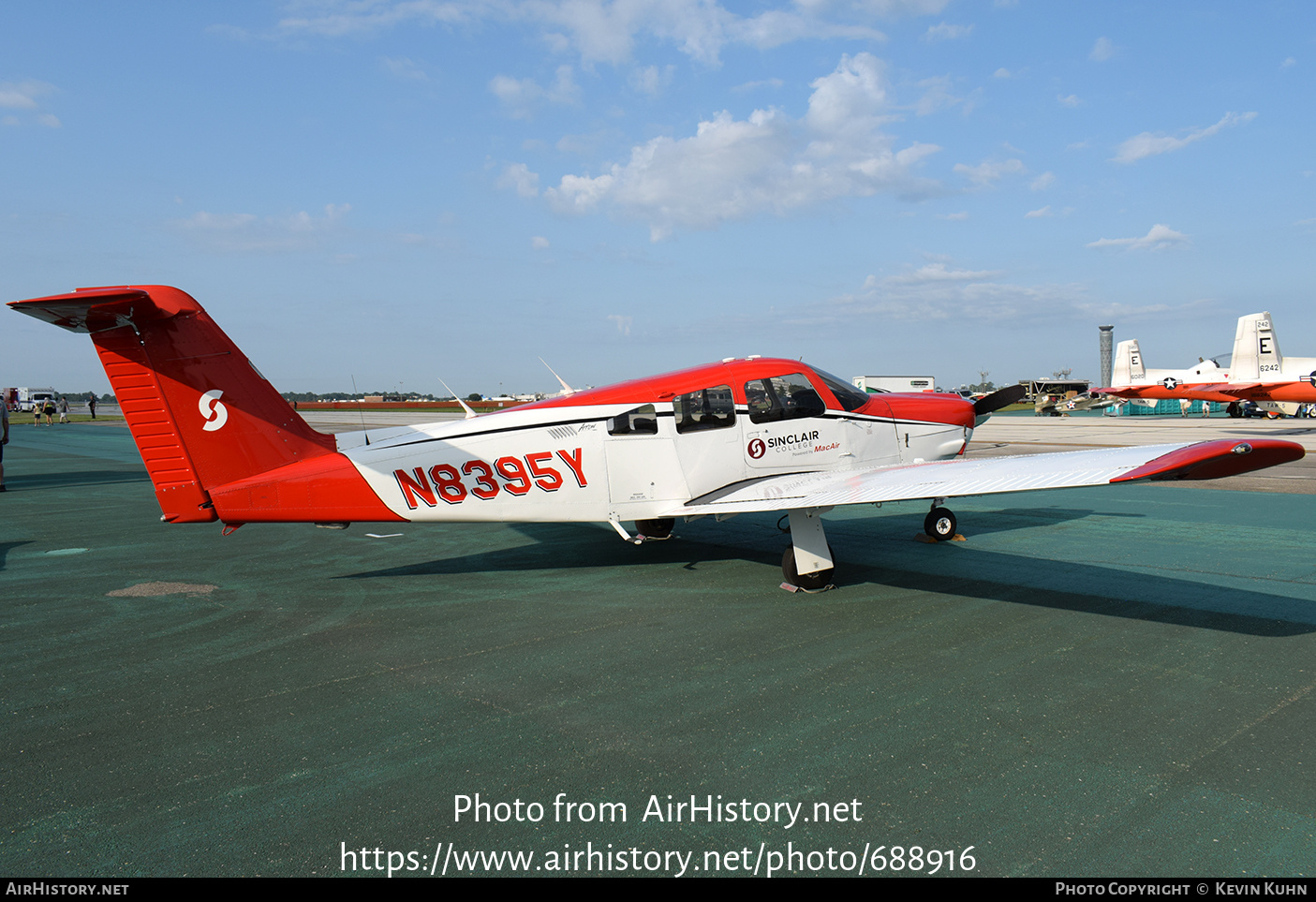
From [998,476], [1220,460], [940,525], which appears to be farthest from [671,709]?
[940,525]

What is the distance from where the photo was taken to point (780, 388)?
8.78 metres

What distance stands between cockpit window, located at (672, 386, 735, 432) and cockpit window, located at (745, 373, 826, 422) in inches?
10.1

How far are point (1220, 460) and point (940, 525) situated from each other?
5.37m

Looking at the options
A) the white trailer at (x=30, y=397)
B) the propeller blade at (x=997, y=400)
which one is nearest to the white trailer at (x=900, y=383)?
the propeller blade at (x=997, y=400)

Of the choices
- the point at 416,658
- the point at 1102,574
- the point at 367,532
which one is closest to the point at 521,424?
the point at 416,658

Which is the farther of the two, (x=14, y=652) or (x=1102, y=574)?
(x=1102, y=574)

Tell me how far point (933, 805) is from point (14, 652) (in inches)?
279

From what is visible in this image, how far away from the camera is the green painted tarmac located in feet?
11.2

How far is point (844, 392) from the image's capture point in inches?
364

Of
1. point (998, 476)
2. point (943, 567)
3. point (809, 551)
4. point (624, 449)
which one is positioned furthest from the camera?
point (943, 567)

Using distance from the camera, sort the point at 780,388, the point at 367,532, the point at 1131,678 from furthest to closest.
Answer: the point at 367,532 → the point at 780,388 → the point at 1131,678

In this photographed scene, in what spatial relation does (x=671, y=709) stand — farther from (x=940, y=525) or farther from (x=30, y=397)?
(x=30, y=397)
